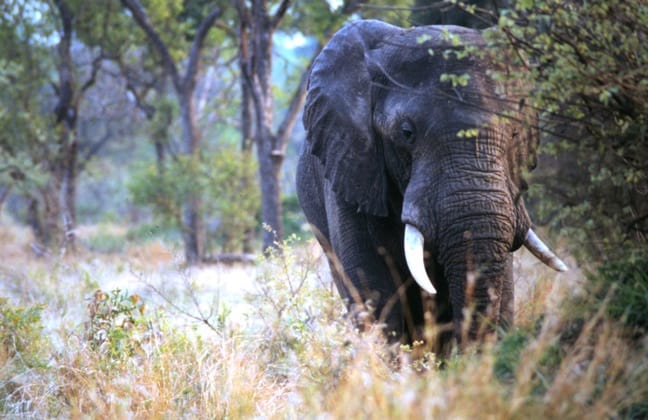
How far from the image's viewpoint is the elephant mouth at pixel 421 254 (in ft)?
16.8

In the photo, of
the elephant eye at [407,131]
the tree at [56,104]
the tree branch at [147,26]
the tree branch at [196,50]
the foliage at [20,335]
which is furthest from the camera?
the tree at [56,104]

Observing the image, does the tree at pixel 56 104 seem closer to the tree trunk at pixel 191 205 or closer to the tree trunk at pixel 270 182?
the tree trunk at pixel 191 205

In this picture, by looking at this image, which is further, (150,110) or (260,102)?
(150,110)

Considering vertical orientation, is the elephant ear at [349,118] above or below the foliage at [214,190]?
above

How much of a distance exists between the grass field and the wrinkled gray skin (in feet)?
1.15

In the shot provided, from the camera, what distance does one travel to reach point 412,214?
532 centimetres

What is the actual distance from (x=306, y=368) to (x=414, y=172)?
1566 mm

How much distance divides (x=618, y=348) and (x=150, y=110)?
1885cm

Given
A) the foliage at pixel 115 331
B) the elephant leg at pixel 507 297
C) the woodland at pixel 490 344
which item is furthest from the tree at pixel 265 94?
the elephant leg at pixel 507 297

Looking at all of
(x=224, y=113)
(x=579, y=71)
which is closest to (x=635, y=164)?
(x=579, y=71)

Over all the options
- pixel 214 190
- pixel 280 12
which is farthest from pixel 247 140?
pixel 280 12

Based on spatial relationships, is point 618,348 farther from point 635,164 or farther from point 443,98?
point 443,98

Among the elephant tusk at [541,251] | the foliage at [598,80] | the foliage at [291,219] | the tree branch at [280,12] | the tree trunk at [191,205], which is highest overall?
the tree branch at [280,12]

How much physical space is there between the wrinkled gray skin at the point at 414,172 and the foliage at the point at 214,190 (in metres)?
10.5
